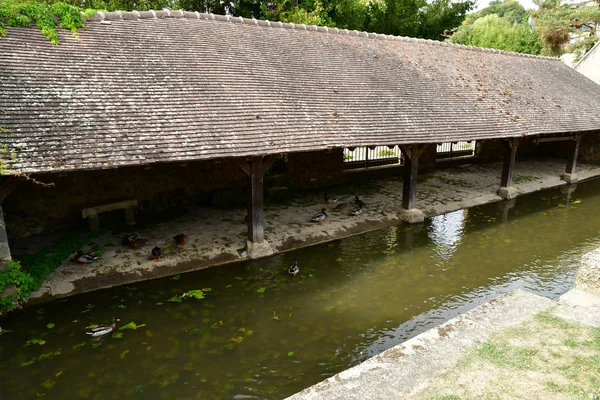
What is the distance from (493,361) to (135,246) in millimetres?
6828

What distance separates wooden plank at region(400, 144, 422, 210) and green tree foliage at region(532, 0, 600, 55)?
84.6 feet

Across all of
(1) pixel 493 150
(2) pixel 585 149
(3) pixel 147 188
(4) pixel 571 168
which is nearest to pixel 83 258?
(3) pixel 147 188

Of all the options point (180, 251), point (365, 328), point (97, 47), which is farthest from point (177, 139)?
point (365, 328)

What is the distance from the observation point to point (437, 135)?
33.4 ft

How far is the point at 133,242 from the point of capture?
832cm

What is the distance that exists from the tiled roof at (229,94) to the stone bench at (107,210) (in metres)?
2.97

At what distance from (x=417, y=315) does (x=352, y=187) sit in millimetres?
7352

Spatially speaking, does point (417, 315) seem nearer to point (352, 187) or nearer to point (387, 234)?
point (387, 234)

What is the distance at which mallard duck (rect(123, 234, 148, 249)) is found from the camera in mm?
8352

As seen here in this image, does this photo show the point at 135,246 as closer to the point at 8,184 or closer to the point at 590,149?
the point at 8,184

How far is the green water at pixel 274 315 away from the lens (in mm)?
5215

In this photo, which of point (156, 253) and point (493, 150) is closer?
point (156, 253)

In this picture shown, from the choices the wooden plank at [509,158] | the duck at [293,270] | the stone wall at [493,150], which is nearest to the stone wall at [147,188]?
the duck at [293,270]

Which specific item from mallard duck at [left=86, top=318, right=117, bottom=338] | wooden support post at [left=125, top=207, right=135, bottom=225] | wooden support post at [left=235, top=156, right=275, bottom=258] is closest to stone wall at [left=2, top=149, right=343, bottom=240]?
wooden support post at [left=125, top=207, right=135, bottom=225]
